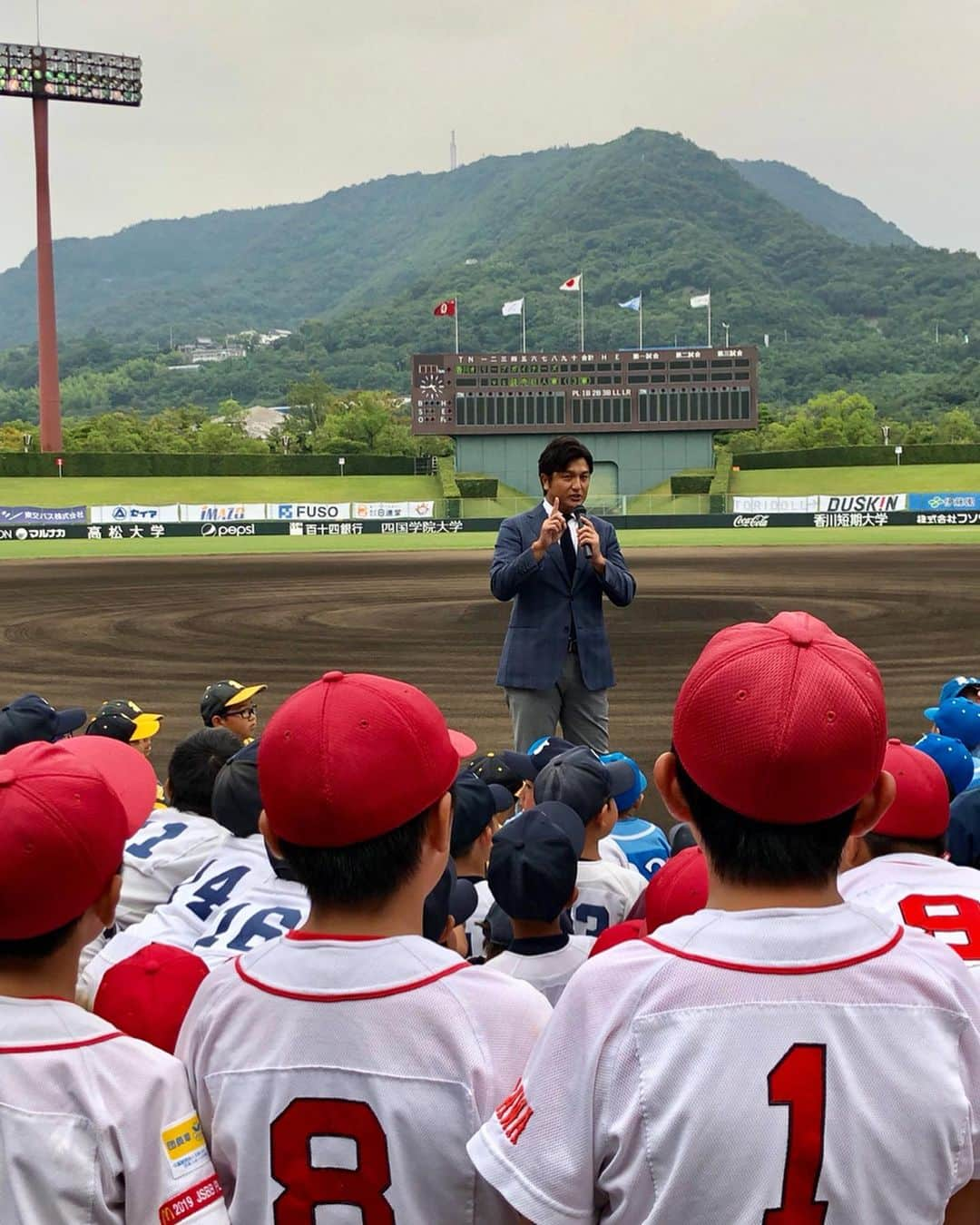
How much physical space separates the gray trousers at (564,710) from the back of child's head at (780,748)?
5640 millimetres

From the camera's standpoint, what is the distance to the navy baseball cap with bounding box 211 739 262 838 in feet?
13.1

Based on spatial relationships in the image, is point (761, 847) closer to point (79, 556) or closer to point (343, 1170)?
point (343, 1170)

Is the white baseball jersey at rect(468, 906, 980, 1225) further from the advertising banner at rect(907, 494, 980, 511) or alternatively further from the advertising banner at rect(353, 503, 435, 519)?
the advertising banner at rect(907, 494, 980, 511)

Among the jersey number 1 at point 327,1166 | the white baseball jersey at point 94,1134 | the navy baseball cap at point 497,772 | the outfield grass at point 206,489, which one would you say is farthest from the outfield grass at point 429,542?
the jersey number 1 at point 327,1166

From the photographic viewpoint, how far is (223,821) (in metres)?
4.12

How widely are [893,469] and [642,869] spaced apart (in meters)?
67.7

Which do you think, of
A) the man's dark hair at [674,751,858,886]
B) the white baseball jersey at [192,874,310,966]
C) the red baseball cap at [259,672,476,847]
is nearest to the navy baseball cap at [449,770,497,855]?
the white baseball jersey at [192,874,310,966]

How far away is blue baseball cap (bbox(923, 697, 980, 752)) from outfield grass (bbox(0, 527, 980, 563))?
32.2m

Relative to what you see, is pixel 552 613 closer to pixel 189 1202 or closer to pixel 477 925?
pixel 477 925

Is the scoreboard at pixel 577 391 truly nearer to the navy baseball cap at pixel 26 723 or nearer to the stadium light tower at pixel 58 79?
the stadium light tower at pixel 58 79

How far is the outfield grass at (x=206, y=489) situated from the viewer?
204 feet

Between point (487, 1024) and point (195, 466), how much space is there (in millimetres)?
70626

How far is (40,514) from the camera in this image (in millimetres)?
49719

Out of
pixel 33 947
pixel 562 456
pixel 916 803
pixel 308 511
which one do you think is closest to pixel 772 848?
pixel 33 947
